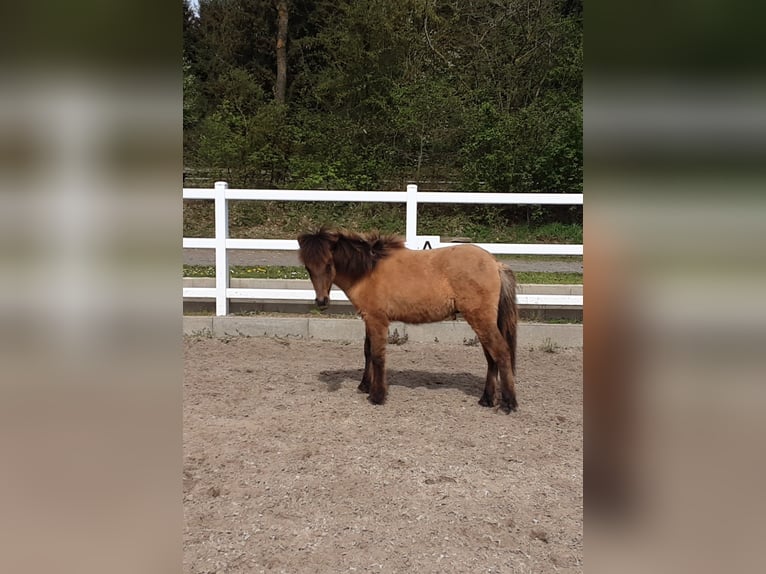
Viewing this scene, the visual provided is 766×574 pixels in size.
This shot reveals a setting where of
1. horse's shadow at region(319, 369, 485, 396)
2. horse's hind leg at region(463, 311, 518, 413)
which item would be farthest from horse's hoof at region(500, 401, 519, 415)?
horse's shadow at region(319, 369, 485, 396)

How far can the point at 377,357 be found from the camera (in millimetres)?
4641

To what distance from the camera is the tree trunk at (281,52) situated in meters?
19.0

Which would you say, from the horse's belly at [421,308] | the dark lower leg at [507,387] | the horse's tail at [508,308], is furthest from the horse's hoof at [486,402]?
the horse's belly at [421,308]

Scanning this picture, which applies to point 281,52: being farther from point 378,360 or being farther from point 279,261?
point 378,360

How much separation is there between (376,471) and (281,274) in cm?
675

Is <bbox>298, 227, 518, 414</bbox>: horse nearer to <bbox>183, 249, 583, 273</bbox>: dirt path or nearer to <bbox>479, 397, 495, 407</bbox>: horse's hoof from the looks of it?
<bbox>479, 397, 495, 407</bbox>: horse's hoof

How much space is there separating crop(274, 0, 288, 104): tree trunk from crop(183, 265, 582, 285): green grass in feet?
33.2

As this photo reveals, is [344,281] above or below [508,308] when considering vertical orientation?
above

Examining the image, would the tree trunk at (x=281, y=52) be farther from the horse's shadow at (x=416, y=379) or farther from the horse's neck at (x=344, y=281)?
the horse's neck at (x=344, y=281)

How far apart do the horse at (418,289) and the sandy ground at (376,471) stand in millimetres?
403

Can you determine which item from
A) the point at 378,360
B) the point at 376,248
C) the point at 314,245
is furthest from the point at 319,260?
the point at 378,360
